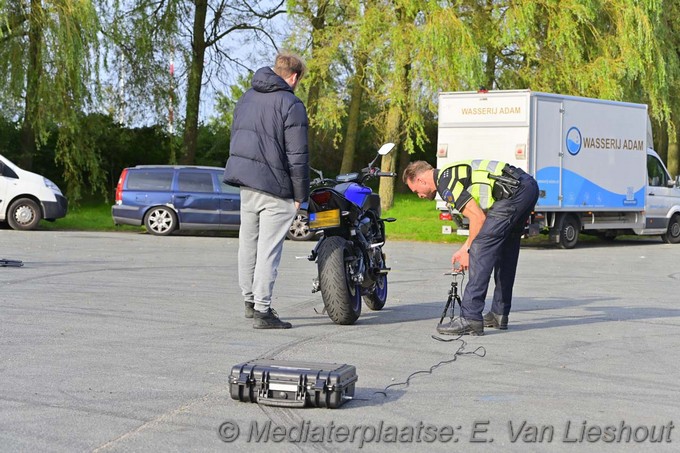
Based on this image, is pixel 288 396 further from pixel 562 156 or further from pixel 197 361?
pixel 562 156

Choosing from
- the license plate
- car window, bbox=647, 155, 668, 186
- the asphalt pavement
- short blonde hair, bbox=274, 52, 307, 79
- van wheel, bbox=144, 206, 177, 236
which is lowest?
the asphalt pavement

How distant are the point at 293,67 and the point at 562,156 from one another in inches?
557

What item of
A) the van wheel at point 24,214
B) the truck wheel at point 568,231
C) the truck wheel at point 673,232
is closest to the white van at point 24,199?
the van wheel at point 24,214

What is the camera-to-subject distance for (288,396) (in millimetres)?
5770

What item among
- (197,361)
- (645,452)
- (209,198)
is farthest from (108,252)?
(645,452)

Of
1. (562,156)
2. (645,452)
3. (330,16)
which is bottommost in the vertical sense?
(645,452)

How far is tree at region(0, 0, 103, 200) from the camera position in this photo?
2592 cm

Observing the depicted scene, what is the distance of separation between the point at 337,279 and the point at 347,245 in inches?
14.3

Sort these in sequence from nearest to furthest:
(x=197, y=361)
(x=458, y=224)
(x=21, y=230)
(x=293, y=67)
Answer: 1. (x=197, y=361)
2. (x=293, y=67)
3. (x=458, y=224)
4. (x=21, y=230)

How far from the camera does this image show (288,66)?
887 centimetres

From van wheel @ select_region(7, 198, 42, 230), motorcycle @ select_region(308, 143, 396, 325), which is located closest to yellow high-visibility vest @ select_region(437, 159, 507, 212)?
motorcycle @ select_region(308, 143, 396, 325)

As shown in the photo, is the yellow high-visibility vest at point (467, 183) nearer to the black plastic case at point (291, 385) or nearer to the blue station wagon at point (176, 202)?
the black plastic case at point (291, 385)

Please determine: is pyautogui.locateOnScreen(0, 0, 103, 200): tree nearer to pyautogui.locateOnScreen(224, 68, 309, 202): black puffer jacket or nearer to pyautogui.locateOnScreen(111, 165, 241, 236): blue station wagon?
pyautogui.locateOnScreen(111, 165, 241, 236): blue station wagon

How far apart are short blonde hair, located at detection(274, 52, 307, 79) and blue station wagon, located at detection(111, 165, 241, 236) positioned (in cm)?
1491
